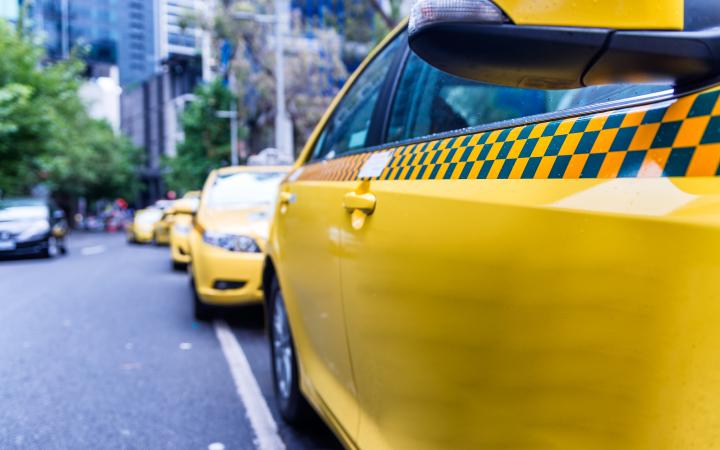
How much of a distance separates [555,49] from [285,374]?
2.70m

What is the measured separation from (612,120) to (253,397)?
3270 mm

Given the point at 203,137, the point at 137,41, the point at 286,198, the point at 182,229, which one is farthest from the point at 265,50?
the point at 137,41

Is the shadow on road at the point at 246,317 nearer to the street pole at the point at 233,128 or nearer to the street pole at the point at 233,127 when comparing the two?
the street pole at the point at 233,127

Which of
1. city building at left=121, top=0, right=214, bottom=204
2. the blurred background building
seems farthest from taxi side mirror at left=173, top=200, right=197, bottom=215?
city building at left=121, top=0, right=214, bottom=204

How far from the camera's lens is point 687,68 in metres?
1.06

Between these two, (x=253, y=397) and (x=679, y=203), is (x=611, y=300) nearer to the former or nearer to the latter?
(x=679, y=203)

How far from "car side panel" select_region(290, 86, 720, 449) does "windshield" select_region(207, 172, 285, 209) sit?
5220 millimetres

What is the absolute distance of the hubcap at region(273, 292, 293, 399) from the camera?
336 centimetres

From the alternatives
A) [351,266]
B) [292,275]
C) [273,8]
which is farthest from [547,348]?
[273,8]

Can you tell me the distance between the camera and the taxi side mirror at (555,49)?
1035 mm

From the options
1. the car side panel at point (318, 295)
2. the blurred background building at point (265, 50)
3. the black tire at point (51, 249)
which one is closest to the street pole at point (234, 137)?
the blurred background building at point (265, 50)

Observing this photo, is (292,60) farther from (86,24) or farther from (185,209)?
(86,24)

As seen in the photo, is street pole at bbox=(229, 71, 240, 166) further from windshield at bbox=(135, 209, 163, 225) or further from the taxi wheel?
the taxi wheel

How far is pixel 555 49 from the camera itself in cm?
106
